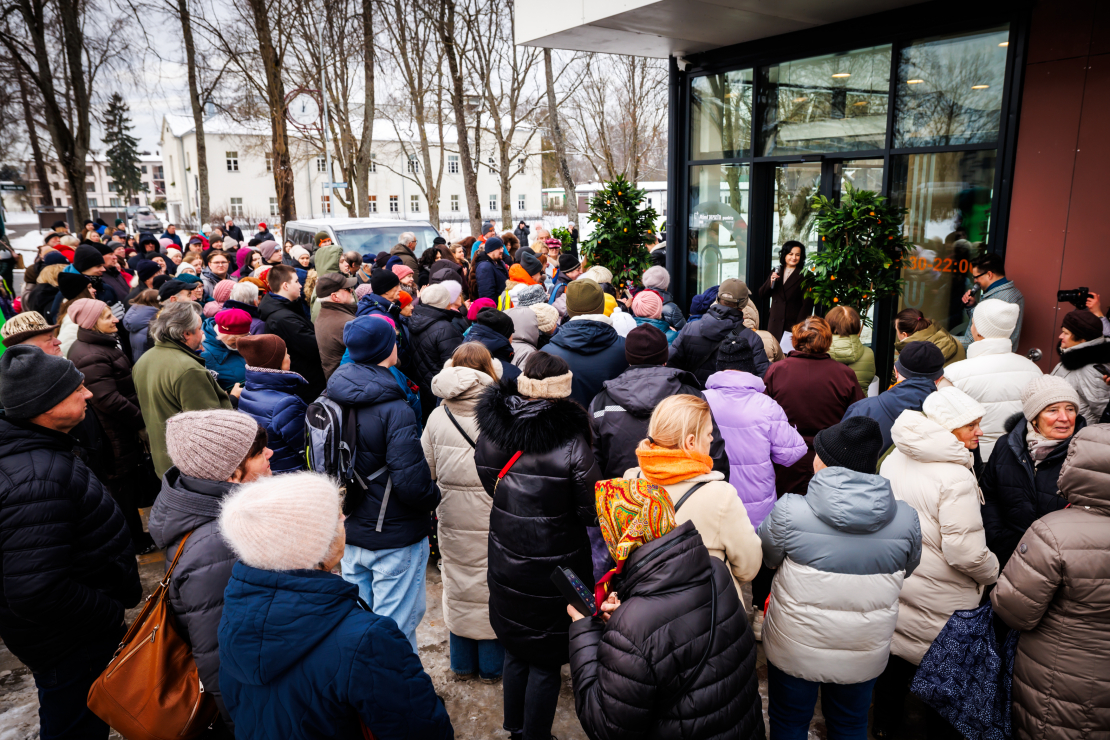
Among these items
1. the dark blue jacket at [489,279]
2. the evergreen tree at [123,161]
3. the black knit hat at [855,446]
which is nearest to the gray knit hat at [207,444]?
the black knit hat at [855,446]

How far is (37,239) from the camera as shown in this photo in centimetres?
2462

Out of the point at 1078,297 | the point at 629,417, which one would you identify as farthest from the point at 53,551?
the point at 1078,297

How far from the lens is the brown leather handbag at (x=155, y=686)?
2.38 meters

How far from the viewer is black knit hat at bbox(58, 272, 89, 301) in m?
6.55

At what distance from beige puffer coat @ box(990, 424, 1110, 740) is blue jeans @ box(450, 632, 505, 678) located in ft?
8.51

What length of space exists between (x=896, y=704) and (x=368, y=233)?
11268 mm

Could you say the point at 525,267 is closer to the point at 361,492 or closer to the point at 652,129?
the point at 361,492

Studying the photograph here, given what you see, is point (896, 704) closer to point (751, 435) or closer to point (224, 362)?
point (751, 435)

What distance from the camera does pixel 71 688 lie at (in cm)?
307

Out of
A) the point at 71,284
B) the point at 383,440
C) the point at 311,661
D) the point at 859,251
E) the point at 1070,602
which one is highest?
the point at 859,251

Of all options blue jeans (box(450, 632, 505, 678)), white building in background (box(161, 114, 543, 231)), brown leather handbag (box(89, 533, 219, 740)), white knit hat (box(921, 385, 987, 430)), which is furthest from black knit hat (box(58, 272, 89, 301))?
white building in background (box(161, 114, 543, 231))

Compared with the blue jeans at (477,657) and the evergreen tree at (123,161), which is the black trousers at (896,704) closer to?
the blue jeans at (477,657)

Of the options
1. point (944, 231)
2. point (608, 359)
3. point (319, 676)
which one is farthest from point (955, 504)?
point (944, 231)

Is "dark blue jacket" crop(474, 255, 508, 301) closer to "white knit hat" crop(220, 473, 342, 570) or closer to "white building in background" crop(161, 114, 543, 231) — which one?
"white knit hat" crop(220, 473, 342, 570)
